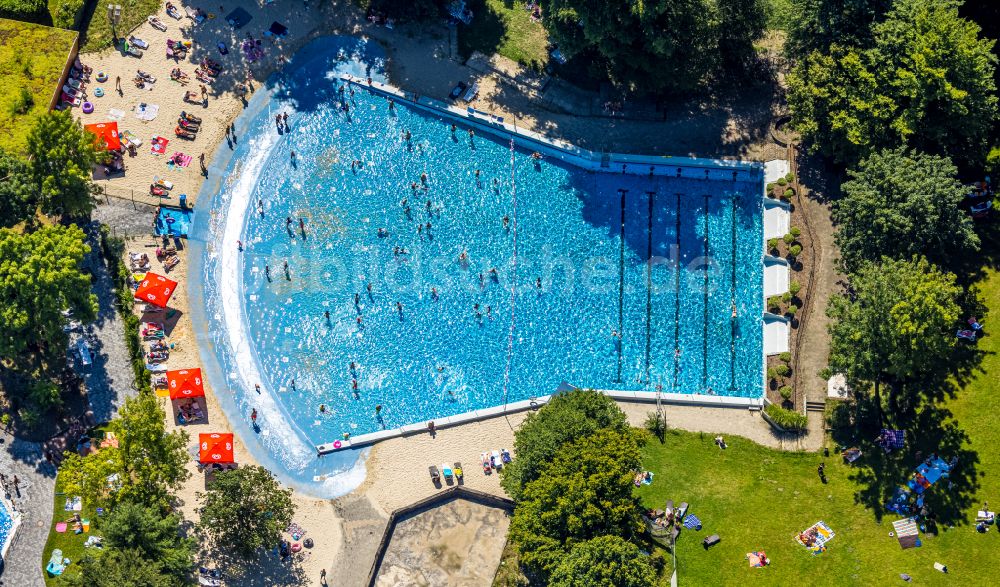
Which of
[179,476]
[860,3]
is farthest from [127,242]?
[860,3]

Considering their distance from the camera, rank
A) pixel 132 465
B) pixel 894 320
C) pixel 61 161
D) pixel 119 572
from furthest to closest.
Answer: pixel 61 161 → pixel 132 465 → pixel 894 320 → pixel 119 572

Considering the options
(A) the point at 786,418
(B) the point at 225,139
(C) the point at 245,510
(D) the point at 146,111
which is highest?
(D) the point at 146,111

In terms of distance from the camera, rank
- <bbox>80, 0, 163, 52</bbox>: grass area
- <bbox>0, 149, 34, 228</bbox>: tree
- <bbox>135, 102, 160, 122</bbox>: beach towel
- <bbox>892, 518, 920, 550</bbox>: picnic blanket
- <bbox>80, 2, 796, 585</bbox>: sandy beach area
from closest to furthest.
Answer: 1. <bbox>892, 518, 920, 550</bbox>: picnic blanket
2. <bbox>0, 149, 34, 228</bbox>: tree
3. <bbox>80, 2, 796, 585</bbox>: sandy beach area
4. <bbox>135, 102, 160, 122</bbox>: beach towel
5. <bbox>80, 0, 163, 52</bbox>: grass area

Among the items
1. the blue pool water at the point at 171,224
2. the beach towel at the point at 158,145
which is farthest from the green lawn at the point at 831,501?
the beach towel at the point at 158,145

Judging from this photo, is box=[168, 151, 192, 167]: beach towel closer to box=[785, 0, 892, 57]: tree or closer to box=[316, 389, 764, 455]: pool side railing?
box=[316, 389, 764, 455]: pool side railing

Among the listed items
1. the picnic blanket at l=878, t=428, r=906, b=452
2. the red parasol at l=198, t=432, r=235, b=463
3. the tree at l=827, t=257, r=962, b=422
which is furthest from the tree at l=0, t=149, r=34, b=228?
the picnic blanket at l=878, t=428, r=906, b=452

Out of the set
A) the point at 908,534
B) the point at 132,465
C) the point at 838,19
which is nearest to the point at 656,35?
the point at 838,19

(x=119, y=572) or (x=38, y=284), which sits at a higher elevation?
(x=38, y=284)

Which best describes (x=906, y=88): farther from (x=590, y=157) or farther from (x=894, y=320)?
(x=590, y=157)
